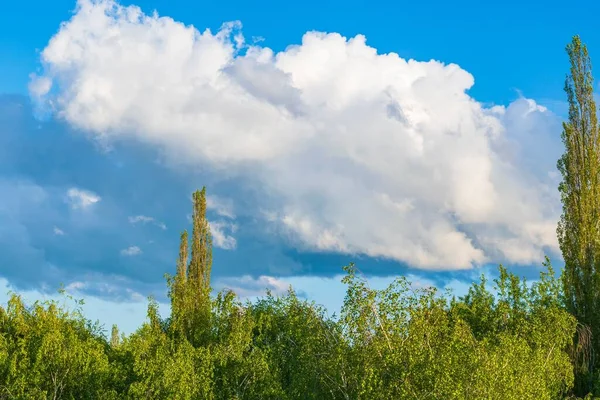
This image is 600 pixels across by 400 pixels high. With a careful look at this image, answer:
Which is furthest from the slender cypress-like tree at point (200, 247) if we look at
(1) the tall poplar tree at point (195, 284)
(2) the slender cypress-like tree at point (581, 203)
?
(2) the slender cypress-like tree at point (581, 203)

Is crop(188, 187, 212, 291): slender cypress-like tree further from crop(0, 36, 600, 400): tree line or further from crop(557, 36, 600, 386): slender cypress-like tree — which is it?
crop(557, 36, 600, 386): slender cypress-like tree

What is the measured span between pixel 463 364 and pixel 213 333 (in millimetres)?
25013

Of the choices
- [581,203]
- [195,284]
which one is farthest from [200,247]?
[581,203]

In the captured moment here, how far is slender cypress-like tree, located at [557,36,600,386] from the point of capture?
1649 inches

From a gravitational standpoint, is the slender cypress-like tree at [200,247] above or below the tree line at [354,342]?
above

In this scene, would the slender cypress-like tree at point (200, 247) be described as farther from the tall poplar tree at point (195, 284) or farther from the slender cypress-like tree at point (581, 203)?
the slender cypress-like tree at point (581, 203)

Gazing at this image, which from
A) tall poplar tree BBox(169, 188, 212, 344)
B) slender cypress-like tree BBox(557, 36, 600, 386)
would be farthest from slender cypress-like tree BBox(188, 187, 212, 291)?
slender cypress-like tree BBox(557, 36, 600, 386)

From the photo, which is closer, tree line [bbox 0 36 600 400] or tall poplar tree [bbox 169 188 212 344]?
tree line [bbox 0 36 600 400]

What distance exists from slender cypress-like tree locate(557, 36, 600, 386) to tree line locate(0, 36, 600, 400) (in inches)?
2.7

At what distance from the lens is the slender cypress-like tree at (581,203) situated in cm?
4188

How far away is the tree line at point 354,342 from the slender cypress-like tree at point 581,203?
69mm

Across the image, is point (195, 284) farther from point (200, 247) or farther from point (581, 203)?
point (581, 203)

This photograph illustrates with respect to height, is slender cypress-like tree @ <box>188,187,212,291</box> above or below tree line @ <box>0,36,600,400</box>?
above

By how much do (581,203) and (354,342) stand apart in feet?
77.1
